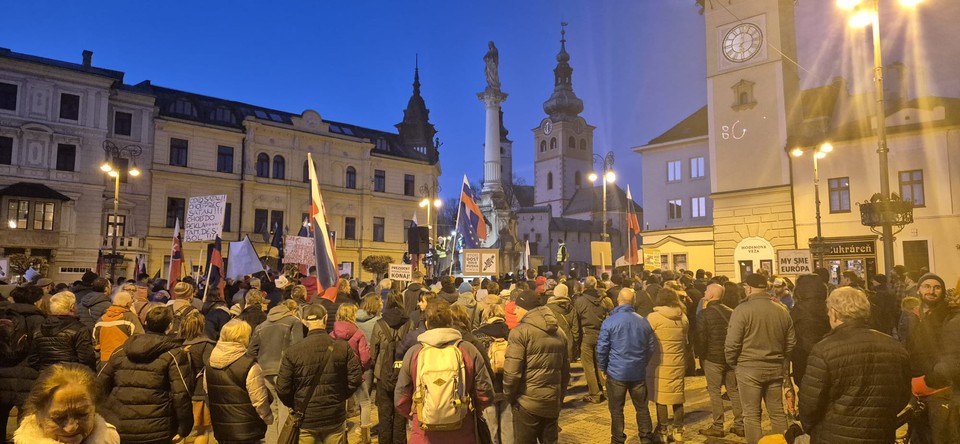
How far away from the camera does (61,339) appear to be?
6.00 m

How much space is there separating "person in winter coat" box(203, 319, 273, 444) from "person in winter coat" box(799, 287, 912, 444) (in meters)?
4.41

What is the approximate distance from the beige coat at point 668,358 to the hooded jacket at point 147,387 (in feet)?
16.9

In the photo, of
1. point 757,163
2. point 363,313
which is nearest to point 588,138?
point 757,163

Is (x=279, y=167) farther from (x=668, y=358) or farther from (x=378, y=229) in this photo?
(x=668, y=358)

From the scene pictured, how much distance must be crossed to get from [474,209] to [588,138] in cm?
7830

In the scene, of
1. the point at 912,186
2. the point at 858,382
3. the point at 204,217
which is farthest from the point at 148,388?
the point at 912,186

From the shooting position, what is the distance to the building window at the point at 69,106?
3312 centimetres

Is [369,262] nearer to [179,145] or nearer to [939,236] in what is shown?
[179,145]

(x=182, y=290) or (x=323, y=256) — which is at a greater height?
(x=323, y=256)

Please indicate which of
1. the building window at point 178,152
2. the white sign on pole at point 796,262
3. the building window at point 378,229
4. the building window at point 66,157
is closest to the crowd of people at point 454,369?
the white sign on pole at point 796,262

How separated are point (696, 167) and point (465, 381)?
37.7 meters

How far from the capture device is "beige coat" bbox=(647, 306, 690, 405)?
22.9 ft

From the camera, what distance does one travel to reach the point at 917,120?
2450cm

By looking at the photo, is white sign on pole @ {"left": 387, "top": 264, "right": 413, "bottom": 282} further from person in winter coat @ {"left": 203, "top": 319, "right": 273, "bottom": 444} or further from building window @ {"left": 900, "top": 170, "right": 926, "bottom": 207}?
building window @ {"left": 900, "top": 170, "right": 926, "bottom": 207}
